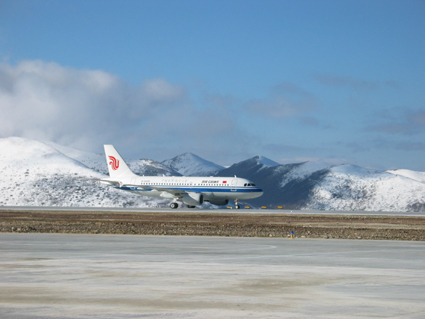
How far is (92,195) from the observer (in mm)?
123500

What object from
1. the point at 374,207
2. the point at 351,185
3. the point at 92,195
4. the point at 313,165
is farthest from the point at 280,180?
the point at 92,195

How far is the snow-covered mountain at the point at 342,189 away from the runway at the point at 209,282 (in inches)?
4801

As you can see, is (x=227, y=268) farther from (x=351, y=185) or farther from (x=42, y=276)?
(x=351, y=185)

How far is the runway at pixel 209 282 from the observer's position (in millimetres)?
10484

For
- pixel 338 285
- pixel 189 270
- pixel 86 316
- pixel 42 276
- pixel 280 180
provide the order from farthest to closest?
pixel 280 180
pixel 189 270
pixel 42 276
pixel 338 285
pixel 86 316

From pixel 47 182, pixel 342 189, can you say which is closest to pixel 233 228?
pixel 47 182

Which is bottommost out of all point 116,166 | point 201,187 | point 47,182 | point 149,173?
point 201,187

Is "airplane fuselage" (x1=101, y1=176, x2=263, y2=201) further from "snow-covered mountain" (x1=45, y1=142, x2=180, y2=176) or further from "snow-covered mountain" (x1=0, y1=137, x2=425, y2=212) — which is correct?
"snow-covered mountain" (x1=45, y1=142, x2=180, y2=176)

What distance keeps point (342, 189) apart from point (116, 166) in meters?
86.1

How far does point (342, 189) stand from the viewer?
16162 centimetres

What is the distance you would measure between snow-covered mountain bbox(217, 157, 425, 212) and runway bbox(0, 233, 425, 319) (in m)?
122

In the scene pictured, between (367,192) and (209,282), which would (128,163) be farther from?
(209,282)

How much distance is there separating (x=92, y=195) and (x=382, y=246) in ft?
341

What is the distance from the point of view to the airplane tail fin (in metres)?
92.4
